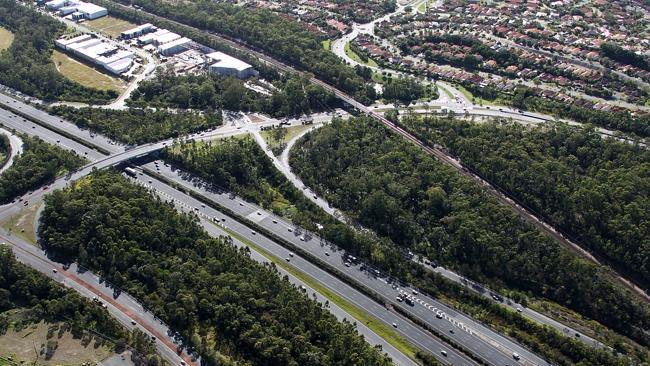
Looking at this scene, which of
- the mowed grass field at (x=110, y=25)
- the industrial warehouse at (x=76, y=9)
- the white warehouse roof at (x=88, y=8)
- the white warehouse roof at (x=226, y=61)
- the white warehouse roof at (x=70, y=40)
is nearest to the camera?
the white warehouse roof at (x=226, y=61)

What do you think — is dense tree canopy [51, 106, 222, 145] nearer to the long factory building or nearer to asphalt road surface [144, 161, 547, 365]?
asphalt road surface [144, 161, 547, 365]

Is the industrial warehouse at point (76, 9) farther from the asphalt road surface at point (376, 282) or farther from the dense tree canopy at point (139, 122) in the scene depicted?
the asphalt road surface at point (376, 282)

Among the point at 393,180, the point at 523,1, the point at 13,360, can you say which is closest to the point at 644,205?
the point at 393,180

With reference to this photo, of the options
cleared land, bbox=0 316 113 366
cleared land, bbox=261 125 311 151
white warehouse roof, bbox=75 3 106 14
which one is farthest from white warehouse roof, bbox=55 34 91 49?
cleared land, bbox=0 316 113 366

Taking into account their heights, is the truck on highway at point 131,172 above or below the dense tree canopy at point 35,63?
below

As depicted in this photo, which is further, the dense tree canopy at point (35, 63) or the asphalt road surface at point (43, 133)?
the dense tree canopy at point (35, 63)

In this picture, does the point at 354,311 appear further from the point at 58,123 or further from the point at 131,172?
the point at 58,123

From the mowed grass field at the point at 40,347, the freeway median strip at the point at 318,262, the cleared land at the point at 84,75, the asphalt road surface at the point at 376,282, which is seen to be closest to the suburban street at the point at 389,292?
the asphalt road surface at the point at 376,282
